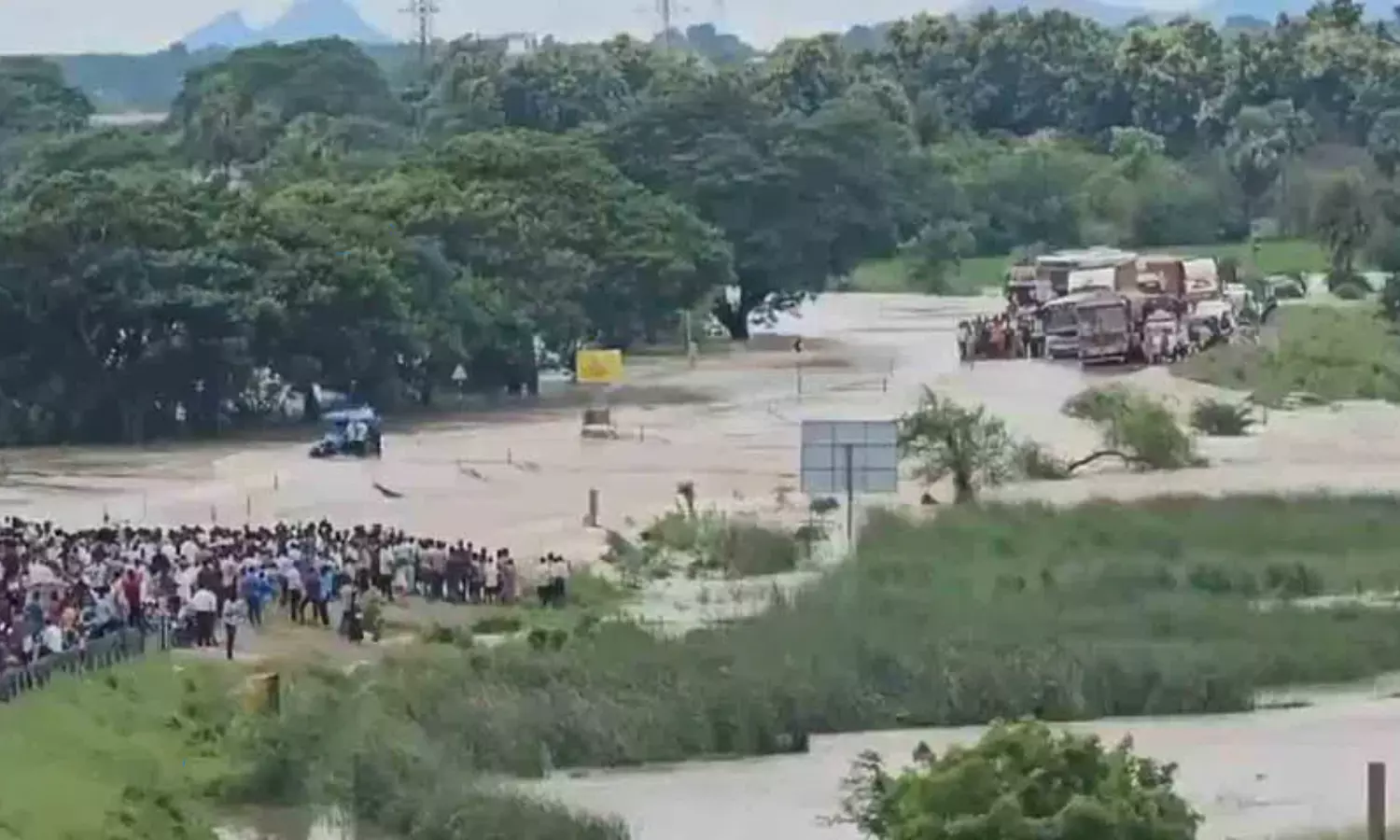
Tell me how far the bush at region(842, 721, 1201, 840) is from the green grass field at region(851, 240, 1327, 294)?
88.3m

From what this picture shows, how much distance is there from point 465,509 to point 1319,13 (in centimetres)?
10933

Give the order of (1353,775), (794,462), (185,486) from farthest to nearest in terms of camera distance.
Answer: (794,462), (185,486), (1353,775)

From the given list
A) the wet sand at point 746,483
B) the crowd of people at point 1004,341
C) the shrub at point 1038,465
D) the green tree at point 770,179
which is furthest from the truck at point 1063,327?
the shrub at point 1038,465

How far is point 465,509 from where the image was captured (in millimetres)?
51375

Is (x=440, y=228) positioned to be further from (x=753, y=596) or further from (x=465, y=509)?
(x=753, y=596)

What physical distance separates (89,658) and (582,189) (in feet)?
160

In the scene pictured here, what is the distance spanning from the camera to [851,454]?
135 feet

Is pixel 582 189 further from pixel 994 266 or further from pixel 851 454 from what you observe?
pixel 994 266

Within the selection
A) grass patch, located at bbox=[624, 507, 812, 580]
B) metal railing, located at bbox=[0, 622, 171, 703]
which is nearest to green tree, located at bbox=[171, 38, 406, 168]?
grass patch, located at bbox=[624, 507, 812, 580]

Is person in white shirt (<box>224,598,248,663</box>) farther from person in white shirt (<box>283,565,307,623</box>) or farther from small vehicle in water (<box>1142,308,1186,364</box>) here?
small vehicle in water (<box>1142,308,1186,364</box>)

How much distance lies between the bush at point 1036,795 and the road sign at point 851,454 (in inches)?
782

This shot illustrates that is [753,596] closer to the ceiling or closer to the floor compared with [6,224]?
closer to the floor

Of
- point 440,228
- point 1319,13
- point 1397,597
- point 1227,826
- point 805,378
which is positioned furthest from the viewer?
point 1319,13

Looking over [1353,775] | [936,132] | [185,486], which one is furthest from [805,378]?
[936,132]
